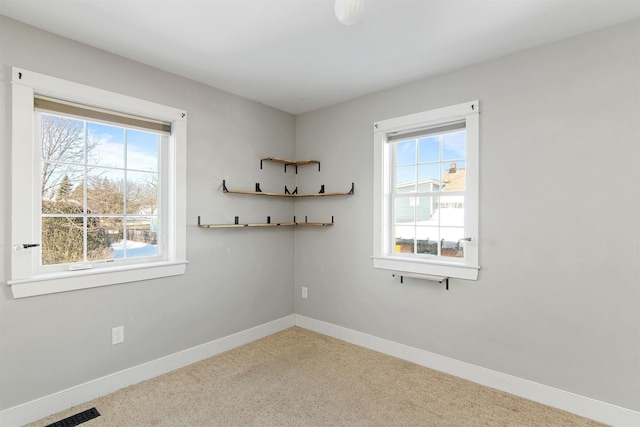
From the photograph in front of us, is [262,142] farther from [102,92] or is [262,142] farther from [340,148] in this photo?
[102,92]

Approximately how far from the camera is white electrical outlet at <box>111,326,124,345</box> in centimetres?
247

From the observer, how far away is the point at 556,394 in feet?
7.47

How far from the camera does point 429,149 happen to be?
119 inches

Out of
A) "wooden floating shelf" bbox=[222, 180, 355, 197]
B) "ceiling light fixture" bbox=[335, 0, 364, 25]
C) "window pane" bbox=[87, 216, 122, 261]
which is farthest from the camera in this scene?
"wooden floating shelf" bbox=[222, 180, 355, 197]

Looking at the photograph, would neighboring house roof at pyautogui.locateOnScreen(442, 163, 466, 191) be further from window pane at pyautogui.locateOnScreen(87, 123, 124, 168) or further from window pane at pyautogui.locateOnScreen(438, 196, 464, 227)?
window pane at pyautogui.locateOnScreen(87, 123, 124, 168)

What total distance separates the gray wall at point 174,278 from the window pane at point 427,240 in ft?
5.19

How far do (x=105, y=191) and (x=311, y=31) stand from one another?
1957 mm

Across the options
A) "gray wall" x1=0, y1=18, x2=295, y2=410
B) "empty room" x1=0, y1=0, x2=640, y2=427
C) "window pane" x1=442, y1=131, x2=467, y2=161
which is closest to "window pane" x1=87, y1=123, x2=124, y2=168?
"empty room" x1=0, y1=0, x2=640, y2=427

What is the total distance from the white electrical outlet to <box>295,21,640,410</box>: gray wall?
2336 millimetres

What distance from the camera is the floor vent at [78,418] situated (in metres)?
2.06

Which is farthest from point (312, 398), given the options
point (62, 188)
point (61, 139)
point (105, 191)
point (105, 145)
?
point (61, 139)

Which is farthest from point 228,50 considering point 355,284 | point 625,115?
point 625,115

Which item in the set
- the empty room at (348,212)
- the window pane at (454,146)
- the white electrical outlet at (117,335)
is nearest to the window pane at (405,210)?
the empty room at (348,212)

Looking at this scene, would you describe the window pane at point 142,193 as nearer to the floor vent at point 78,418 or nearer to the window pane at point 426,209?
the floor vent at point 78,418
